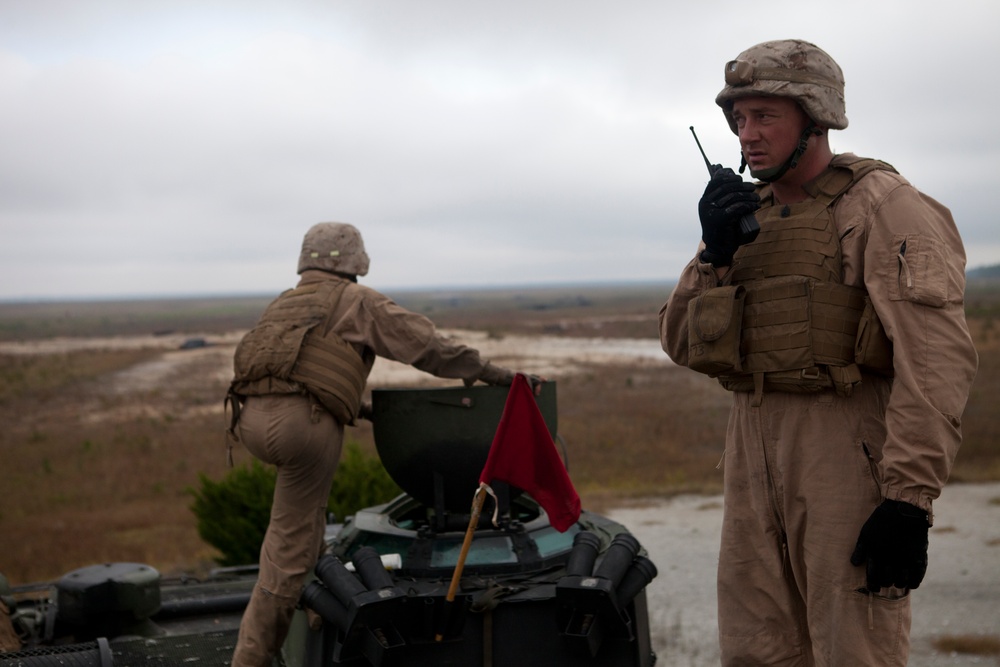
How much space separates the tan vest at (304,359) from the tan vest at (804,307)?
7.41ft

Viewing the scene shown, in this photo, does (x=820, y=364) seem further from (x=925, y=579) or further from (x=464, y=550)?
(x=925, y=579)

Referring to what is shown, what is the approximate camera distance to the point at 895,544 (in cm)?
257

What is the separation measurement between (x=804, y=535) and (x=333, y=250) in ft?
9.84

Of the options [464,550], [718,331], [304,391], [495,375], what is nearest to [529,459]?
[464,550]

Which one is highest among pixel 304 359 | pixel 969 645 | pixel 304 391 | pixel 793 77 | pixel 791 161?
pixel 793 77

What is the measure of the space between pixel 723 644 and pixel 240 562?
571 centimetres

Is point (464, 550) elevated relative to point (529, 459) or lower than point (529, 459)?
lower

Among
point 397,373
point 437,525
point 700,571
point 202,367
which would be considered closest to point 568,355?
point 397,373

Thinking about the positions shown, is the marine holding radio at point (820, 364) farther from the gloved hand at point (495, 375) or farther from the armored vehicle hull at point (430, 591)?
the gloved hand at point (495, 375)

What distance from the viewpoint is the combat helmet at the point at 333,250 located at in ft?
17.1

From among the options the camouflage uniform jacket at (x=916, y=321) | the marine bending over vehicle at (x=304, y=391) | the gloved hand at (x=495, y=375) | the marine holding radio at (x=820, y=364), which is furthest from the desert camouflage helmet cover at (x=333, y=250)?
the camouflage uniform jacket at (x=916, y=321)

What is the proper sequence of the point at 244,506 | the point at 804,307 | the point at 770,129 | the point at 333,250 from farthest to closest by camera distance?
1. the point at 244,506
2. the point at 333,250
3. the point at 770,129
4. the point at 804,307

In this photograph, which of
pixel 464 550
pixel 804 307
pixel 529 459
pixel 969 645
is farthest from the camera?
pixel 969 645

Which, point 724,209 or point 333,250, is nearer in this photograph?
point 724,209
